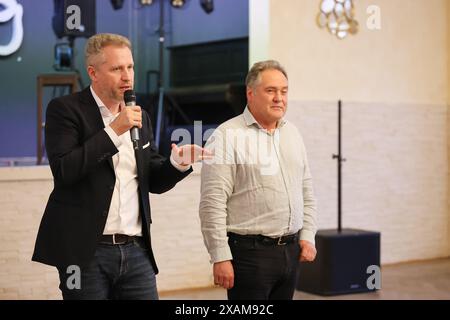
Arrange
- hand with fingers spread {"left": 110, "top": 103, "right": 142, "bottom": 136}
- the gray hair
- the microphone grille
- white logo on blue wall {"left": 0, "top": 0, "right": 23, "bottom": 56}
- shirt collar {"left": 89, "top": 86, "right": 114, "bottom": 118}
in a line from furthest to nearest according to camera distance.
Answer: white logo on blue wall {"left": 0, "top": 0, "right": 23, "bottom": 56}
the gray hair
shirt collar {"left": 89, "top": 86, "right": 114, "bottom": 118}
the microphone grille
hand with fingers spread {"left": 110, "top": 103, "right": 142, "bottom": 136}

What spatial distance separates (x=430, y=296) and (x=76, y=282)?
13.1ft

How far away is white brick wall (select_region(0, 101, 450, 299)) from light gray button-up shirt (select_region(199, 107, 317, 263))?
2.69 m

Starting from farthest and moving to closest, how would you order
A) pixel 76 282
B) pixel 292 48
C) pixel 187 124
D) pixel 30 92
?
pixel 187 124 < pixel 292 48 < pixel 30 92 < pixel 76 282

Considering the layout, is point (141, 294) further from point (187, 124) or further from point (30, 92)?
point (187, 124)

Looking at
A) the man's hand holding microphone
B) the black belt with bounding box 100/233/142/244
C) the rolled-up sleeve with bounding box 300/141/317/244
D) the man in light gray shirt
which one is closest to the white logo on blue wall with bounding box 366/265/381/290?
the rolled-up sleeve with bounding box 300/141/317/244

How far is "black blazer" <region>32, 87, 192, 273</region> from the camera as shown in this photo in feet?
8.15

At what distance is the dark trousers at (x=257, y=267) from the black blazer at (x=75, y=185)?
0.73 meters

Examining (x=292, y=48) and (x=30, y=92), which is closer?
(x=30, y=92)

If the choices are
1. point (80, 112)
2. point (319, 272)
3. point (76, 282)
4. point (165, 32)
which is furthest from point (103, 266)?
point (165, 32)

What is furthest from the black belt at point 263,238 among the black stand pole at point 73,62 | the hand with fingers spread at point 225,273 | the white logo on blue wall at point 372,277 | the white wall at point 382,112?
the white wall at point 382,112

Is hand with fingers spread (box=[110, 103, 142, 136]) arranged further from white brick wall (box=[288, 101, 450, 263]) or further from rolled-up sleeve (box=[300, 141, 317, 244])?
white brick wall (box=[288, 101, 450, 263])

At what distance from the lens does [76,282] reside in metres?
2.52

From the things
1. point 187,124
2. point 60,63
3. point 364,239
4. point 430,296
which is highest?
point 60,63

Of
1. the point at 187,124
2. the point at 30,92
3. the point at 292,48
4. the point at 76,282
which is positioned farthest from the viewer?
the point at 187,124
